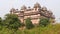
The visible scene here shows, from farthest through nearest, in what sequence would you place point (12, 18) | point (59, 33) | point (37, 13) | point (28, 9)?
point (28, 9)
point (37, 13)
point (12, 18)
point (59, 33)

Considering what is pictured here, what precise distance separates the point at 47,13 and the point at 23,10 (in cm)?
326

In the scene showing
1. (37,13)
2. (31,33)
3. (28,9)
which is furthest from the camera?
(28,9)

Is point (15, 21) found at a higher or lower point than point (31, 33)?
lower

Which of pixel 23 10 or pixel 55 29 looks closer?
pixel 55 29

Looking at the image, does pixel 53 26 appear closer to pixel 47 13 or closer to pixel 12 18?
pixel 12 18

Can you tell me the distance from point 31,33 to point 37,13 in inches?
608

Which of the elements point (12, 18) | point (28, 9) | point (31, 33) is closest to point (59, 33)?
point (31, 33)

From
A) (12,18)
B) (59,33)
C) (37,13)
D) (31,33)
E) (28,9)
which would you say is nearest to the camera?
(59,33)

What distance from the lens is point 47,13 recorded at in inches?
892

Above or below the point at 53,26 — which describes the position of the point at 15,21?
below

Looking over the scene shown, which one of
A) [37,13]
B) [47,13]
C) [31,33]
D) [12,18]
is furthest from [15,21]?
[31,33]

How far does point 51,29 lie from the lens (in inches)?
193

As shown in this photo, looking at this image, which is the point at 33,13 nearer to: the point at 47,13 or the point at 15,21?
the point at 47,13

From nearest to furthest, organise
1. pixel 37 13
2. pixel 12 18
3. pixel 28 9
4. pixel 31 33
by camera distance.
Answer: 1. pixel 31 33
2. pixel 12 18
3. pixel 37 13
4. pixel 28 9
